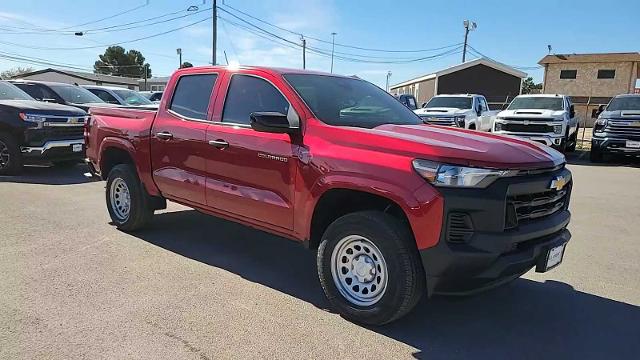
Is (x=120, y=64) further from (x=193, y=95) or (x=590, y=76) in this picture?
(x=193, y=95)

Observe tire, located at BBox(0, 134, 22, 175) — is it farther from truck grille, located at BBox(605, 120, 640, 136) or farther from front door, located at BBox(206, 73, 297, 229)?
truck grille, located at BBox(605, 120, 640, 136)

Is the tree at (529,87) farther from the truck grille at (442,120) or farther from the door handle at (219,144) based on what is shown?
the door handle at (219,144)

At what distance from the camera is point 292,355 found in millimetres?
3277

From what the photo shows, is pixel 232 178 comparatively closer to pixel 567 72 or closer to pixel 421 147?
pixel 421 147

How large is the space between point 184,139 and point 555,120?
12945mm

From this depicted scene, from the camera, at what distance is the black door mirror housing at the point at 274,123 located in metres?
3.97

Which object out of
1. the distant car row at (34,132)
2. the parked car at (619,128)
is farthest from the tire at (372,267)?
the parked car at (619,128)

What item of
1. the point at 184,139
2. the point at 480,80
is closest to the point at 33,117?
the point at 184,139

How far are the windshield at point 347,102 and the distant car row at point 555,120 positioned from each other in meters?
7.52

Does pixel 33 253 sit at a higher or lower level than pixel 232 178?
lower

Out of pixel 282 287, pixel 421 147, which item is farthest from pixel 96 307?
→ pixel 421 147

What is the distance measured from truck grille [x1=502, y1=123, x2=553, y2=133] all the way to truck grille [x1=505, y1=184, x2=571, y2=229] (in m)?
12.2

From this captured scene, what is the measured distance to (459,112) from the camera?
1705 centimetres

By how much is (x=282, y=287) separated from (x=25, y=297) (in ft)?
6.70
